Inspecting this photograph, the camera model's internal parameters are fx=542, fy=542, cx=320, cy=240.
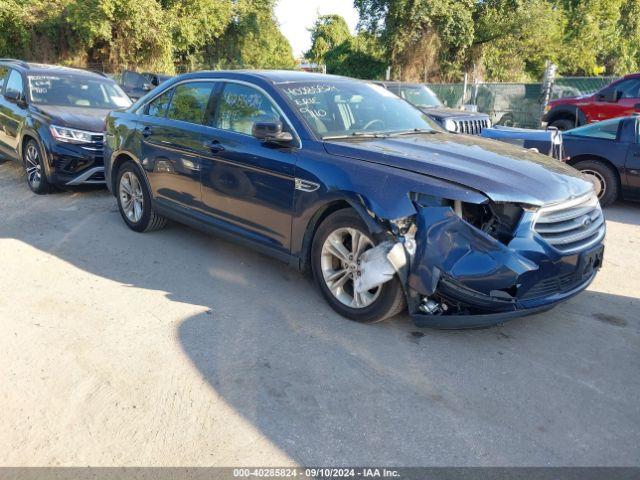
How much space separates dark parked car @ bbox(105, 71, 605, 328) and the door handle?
14mm

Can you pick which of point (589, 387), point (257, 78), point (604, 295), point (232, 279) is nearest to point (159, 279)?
point (232, 279)

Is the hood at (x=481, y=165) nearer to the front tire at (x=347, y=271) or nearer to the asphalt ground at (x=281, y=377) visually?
the front tire at (x=347, y=271)

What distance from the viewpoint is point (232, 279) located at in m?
4.74

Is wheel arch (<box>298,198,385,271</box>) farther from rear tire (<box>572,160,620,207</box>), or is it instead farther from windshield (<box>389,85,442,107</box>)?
windshield (<box>389,85,442,107</box>)

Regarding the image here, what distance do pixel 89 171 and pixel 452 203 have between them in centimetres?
568

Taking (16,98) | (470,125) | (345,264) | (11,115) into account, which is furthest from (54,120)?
(470,125)

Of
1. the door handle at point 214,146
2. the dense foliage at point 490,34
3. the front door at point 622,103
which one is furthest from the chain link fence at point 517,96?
the door handle at point 214,146

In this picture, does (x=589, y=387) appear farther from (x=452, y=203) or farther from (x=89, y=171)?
(x=89, y=171)

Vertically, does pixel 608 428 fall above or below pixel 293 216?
below

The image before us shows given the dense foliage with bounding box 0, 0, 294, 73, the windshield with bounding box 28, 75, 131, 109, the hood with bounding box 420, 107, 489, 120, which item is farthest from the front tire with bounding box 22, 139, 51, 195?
the dense foliage with bounding box 0, 0, 294, 73

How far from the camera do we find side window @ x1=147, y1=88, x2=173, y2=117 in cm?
550

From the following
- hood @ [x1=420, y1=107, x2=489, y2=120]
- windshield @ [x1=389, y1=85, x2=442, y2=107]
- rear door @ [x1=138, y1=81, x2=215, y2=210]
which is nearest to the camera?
rear door @ [x1=138, y1=81, x2=215, y2=210]

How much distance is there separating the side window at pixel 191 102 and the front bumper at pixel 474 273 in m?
2.59

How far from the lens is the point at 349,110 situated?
460cm
